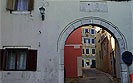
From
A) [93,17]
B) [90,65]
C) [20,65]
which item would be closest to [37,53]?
[20,65]

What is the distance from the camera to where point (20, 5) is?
793 centimetres

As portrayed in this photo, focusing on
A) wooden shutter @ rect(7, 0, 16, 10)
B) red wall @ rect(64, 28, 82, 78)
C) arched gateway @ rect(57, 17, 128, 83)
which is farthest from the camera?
red wall @ rect(64, 28, 82, 78)

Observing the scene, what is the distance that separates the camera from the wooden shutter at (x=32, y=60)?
23.6ft

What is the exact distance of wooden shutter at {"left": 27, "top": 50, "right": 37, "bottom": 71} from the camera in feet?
23.6

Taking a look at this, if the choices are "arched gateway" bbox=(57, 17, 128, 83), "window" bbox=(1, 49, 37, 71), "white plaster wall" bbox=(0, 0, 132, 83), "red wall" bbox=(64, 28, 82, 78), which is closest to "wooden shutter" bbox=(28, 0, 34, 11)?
"white plaster wall" bbox=(0, 0, 132, 83)

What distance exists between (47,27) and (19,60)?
220 centimetres

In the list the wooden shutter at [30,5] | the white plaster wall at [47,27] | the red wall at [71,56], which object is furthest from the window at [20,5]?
the red wall at [71,56]

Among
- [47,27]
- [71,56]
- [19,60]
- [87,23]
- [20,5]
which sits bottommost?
[19,60]

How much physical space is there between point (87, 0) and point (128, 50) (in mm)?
3288

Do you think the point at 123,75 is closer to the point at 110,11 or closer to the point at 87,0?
the point at 110,11

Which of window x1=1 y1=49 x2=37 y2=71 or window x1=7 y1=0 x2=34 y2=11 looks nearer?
window x1=1 y1=49 x2=37 y2=71

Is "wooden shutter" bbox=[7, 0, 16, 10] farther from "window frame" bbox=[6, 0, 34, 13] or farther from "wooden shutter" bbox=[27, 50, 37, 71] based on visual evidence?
"wooden shutter" bbox=[27, 50, 37, 71]

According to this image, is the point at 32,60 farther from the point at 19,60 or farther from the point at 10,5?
the point at 10,5

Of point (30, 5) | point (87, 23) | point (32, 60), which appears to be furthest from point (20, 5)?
point (87, 23)
